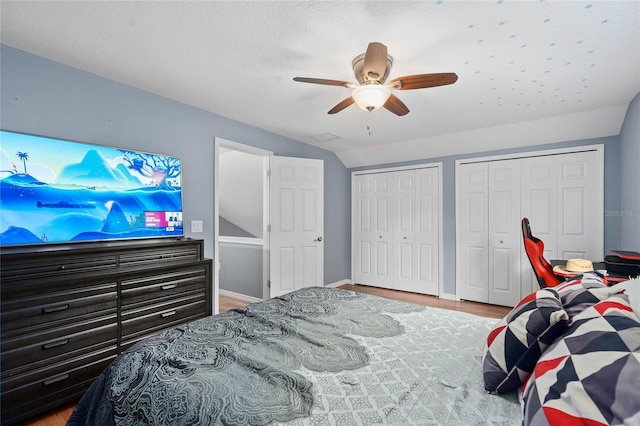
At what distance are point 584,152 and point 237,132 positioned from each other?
172 inches

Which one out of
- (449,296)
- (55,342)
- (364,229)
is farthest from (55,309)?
(449,296)

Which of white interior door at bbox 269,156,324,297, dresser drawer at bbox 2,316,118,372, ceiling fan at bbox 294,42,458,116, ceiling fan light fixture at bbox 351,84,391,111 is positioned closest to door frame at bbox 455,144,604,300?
white interior door at bbox 269,156,324,297

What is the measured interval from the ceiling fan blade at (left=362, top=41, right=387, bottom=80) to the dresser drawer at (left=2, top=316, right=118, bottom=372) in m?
2.50

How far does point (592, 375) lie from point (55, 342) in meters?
2.71

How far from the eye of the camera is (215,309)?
10.7 ft

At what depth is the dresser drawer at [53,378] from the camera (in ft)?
5.72

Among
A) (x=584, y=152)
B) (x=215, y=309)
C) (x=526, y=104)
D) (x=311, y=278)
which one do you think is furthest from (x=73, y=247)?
(x=584, y=152)

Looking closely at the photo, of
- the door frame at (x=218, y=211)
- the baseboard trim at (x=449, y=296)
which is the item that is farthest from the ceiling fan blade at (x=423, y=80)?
the baseboard trim at (x=449, y=296)

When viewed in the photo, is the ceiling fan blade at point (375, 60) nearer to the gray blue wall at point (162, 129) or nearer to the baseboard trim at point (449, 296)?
the gray blue wall at point (162, 129)

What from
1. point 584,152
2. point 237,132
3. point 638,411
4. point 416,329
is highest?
point 237,132

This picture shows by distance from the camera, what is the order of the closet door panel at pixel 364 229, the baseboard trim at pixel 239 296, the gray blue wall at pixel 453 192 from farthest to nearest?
the closet door panel at pixel 364 229 < the baseboard trim at pixel 239 296 < the gray blue wall at pixel 453 192

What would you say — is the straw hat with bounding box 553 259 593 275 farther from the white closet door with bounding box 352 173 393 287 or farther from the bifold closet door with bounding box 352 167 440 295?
the white closet door with bounding box 352 173 393 287

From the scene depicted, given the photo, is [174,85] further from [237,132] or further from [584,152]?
[584,152]

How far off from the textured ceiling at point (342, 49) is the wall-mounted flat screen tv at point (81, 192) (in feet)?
2.30
